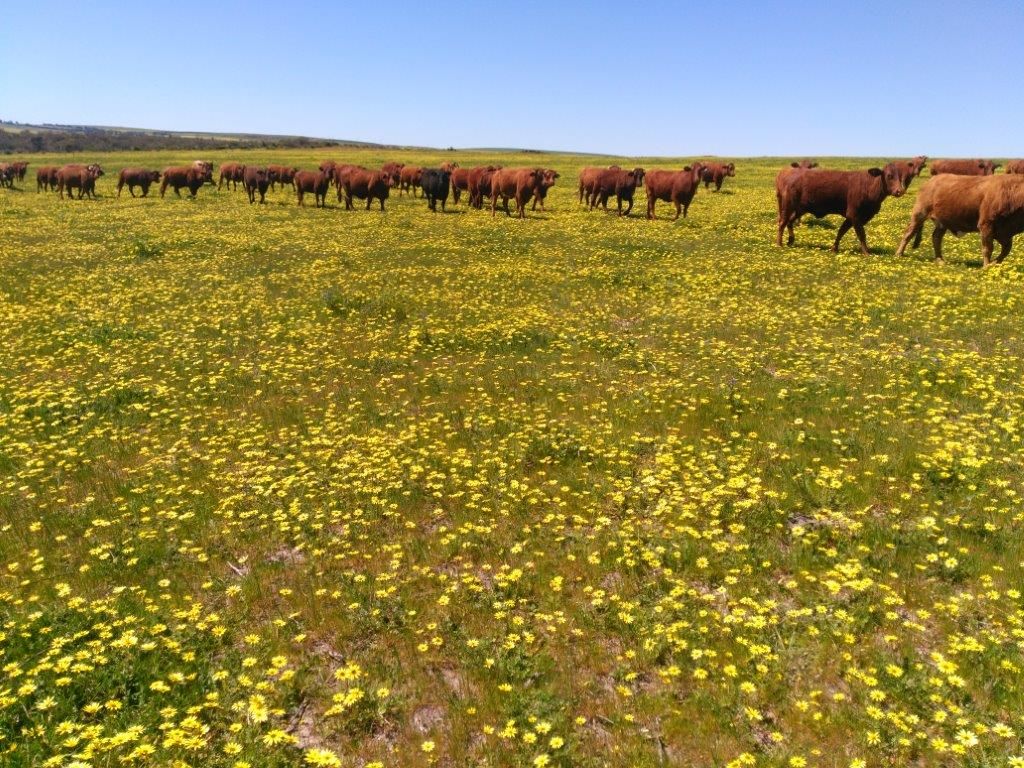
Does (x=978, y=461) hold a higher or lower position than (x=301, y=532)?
higher

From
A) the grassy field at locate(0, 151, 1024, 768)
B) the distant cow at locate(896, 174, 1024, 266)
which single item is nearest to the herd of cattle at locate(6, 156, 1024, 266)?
the distant cow at locate(896, 174, 1024, 266)

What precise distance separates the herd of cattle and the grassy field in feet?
15.4

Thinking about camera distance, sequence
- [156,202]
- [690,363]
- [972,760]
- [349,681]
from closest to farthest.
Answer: [972,760] < [349,681] < [690,363] < [156,202]

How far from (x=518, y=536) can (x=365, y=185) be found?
36039mm

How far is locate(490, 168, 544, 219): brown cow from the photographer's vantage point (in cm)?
3434

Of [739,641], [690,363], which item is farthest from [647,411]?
[739,641]

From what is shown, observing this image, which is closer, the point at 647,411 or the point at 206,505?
the point at 206,505

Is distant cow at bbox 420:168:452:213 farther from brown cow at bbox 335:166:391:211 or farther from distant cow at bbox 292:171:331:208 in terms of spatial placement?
distant cow at bbox 292:171:331:208

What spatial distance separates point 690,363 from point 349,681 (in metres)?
8.88

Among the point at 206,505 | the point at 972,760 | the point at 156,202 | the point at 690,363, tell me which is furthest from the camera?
the point at 156,202

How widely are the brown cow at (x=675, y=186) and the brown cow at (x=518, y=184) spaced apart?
619 cm

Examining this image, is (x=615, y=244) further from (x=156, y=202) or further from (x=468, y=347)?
(x=156, y=202)

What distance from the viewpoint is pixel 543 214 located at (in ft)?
120

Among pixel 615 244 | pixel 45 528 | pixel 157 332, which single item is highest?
pixel 615 244
